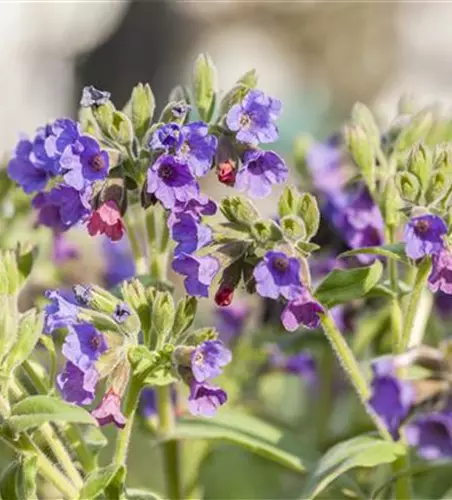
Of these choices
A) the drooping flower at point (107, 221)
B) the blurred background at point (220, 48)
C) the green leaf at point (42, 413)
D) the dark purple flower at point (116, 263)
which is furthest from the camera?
the blurred background at point (220, 48)

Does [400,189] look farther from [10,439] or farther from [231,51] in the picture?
[231,51]

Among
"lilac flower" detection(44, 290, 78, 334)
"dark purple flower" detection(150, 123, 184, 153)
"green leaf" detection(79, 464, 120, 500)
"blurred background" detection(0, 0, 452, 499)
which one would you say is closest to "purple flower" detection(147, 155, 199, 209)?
"dark purple flower" detection(150, 123, 184, 153)

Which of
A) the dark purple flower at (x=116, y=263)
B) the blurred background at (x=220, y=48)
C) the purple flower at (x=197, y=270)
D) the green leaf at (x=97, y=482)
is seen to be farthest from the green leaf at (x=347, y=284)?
the blurred background at (x=220, y=48)

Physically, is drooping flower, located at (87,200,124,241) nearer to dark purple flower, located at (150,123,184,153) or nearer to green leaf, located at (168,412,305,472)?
dark purple flower, located at (150,123,184,153)

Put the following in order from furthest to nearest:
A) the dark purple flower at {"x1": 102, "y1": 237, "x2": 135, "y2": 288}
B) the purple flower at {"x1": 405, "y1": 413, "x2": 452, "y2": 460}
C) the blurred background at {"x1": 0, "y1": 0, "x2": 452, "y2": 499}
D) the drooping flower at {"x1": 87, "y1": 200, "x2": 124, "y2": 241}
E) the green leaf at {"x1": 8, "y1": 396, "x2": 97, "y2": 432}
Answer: the blurred background at {"x1": 0, "y1": 0, "x2": 452, "y2": 499} → the dark purple flower at {"x1": 102, "y1": 237, "x2": 135, "y2": 288} → the purple flower at {"x1": 405, "y1": 413, "x2": 452, "y2": 460} → the drooping flower at {"x1": 87, "y1": 200, "x2": 124, "y2": 241} → the green leaf at {"x1": 8, "y1": 396, "x2": 97, "y2": 432}

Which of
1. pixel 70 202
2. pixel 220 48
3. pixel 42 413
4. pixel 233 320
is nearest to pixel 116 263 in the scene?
pixel 233 320

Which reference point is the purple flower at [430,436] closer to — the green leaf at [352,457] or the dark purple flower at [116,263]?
the green leaf at [352,457]

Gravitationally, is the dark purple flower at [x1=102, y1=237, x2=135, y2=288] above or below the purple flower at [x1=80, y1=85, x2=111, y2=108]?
below
